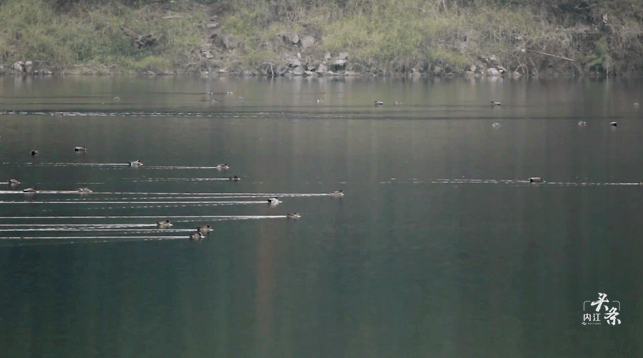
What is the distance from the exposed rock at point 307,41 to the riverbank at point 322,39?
11cm

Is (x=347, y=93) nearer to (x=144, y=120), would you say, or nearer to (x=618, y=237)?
(x=144, y=120)

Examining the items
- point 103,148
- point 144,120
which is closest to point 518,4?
point 144,120

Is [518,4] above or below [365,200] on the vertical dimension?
above

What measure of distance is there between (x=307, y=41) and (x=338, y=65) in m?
3.33

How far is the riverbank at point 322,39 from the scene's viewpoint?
10444 centimetres

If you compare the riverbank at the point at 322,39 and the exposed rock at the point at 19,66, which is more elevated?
the riverbank at the point at 322,39

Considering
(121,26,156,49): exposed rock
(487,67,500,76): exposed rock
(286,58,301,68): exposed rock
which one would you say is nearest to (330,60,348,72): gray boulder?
(286,58,301,68): exposed rock

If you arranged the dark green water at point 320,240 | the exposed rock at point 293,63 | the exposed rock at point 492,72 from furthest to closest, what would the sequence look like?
the exposed rock at point 492,72, the exposed rock at point 293,63, the dark green water at point 320,240

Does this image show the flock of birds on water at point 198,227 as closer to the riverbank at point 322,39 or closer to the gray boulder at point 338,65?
the gray boulder at point 338,65

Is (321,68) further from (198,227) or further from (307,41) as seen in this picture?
(198,227)

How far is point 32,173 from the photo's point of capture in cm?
4031

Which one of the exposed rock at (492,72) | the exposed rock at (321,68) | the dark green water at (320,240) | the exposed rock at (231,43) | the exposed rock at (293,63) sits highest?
the exposed rock at (231,43)

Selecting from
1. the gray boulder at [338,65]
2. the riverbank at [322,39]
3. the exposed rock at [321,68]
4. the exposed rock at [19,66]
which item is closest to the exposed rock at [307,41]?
the riverbank at [322,39]

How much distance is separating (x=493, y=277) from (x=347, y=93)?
54.0 m
